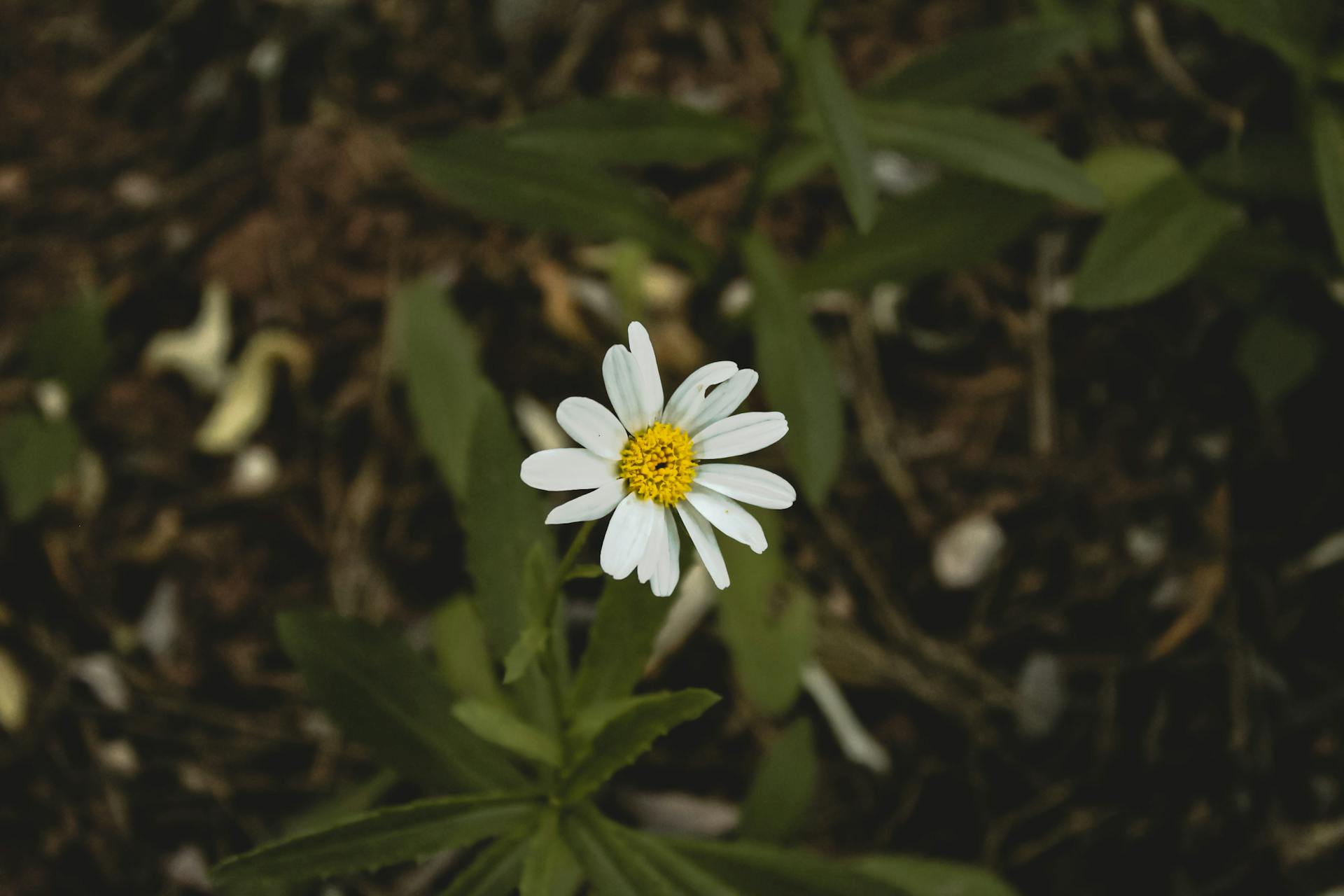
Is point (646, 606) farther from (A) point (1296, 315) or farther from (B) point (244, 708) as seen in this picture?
(A) point (1296, 315)

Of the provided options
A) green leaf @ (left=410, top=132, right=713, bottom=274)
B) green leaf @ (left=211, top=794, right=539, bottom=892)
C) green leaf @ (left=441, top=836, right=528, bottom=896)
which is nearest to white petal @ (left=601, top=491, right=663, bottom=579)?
green leaf @ (left=211, top=794, right=539, bottom=892)

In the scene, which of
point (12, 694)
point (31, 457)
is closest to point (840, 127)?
point (31, 457)

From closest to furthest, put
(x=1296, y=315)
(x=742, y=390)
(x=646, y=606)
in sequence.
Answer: (x=742, y=390) → (x=646, y=606) → (x=1296, y=315)

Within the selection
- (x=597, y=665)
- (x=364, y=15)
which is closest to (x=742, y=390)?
(x=597, y=665)

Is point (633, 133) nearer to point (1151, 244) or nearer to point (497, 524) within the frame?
point (497, 524)

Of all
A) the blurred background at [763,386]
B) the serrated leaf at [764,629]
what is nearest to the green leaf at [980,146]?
the blurred background at [763,386]

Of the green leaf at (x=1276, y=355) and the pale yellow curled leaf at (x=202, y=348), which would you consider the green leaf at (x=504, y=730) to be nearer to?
the pale yellow curled leaf at (x=202, y=348)
